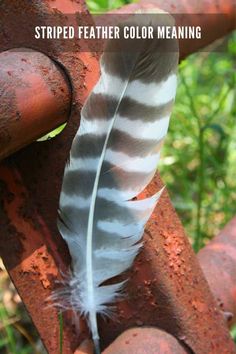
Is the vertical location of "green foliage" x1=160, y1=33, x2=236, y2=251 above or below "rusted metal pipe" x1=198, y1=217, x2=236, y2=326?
below

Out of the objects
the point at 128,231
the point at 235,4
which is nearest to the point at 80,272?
the point at 128,231

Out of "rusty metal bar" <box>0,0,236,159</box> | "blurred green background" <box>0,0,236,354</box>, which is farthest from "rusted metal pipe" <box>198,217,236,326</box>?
"blurred green background" <box>0,0,236,354</box>

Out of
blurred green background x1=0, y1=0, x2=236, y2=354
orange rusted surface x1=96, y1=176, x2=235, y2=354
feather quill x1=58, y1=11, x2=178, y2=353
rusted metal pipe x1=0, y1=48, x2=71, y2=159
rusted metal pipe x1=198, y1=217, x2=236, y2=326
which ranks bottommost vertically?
blurred green background x1=0, y1=0, x2=236, y2=354

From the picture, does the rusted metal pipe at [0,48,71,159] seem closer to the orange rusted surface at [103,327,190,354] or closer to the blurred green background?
the orange rusted surface at [103,327,190,354]

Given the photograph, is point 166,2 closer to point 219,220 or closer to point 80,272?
point 80,272

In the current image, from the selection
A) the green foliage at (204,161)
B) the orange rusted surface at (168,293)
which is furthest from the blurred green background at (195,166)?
the orange rusted surface at (168,293)

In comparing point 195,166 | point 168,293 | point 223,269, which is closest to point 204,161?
point 195,166
